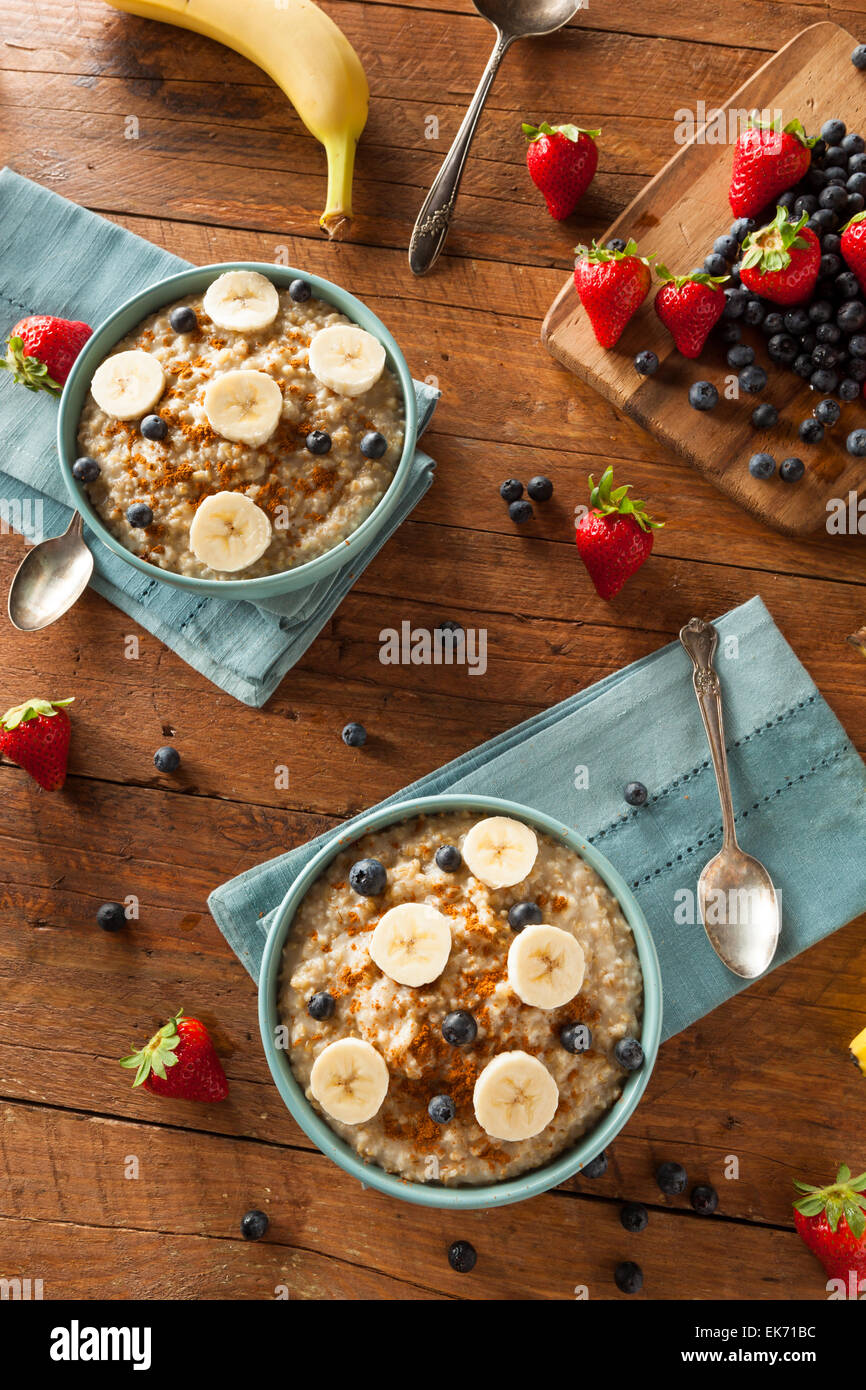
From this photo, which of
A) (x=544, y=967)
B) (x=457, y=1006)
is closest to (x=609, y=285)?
(x=544, y=967)

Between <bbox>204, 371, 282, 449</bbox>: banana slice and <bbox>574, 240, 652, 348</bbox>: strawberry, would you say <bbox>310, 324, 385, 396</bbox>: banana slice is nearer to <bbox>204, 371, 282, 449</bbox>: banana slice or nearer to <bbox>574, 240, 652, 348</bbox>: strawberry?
<bbox>204, 371, 282, 449</bbox>: banana slice

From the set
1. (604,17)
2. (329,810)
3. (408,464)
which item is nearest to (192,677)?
(329,810)

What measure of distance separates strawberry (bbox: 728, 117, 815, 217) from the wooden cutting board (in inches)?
3.5

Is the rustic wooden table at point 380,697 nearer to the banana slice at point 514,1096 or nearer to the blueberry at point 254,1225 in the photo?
the blueberry at point 254,1225

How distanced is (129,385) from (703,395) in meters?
1.58

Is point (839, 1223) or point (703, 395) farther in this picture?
point (703, 395)

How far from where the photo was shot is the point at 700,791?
2959 mm

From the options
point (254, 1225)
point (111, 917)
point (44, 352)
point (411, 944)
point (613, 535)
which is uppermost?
point (44, 352)

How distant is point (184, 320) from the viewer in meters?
2.71

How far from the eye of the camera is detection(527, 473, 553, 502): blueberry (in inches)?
121

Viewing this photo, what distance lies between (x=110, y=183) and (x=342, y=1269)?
3288mm

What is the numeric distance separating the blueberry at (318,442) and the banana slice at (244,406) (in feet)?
0.32

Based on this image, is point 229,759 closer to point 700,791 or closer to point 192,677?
point 192,677

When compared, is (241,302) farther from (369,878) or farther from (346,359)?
(369,878)
